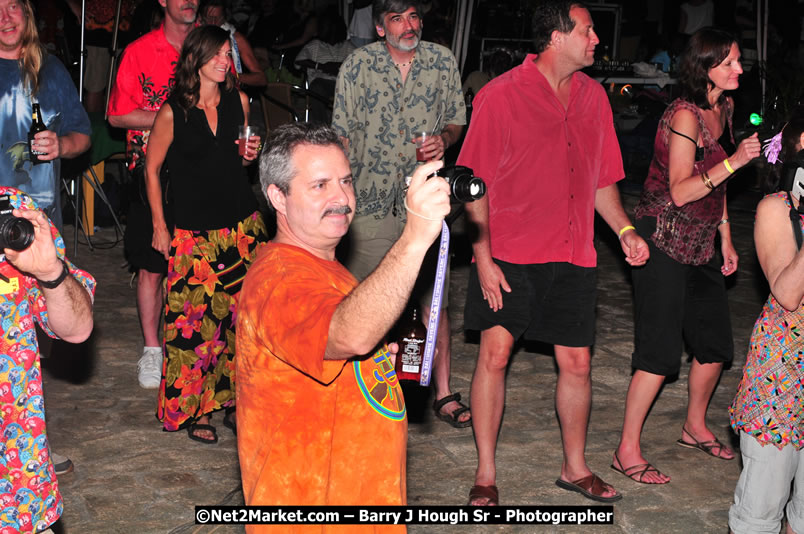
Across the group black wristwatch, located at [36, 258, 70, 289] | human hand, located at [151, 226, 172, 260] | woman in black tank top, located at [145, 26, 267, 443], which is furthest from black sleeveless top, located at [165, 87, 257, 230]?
black wristwatch, located at [36, 258, 70, 289]

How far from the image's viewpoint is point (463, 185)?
8.15 feet

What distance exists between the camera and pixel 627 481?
498cm

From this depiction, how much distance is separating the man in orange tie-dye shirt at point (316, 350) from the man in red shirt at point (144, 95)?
296 cm

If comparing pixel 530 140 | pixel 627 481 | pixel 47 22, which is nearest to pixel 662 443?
pixel 627 481

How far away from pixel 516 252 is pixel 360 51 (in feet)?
5.01

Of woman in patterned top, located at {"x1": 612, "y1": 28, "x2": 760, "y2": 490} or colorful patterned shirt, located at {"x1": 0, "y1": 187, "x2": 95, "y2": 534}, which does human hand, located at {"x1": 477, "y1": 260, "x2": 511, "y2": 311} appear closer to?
woman in patterned top, located at {"x1": 612, "y1": 28, "x2": 760, "y2": 490}

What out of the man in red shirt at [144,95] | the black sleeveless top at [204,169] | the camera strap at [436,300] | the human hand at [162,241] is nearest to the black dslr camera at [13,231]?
the camera strap at [436,300]

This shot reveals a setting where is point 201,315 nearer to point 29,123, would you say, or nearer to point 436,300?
point 29,123

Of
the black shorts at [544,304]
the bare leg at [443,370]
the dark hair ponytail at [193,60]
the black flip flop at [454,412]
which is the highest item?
the dark hair ponytail at [193,60]

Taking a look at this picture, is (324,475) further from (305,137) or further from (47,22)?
(47,22)

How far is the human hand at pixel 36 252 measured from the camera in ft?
8.93

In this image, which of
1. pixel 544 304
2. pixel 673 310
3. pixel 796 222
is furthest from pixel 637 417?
pixel 796 222

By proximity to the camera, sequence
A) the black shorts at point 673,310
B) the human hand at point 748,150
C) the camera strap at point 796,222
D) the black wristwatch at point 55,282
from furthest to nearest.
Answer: the black shorts at point 673,310 → the human hand at point 748,150 → the camera strap at point 796,222 → the black wristwatch at point 55,282

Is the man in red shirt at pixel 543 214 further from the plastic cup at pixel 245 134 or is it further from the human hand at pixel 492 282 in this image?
the plastic cup at pixel 245 134
